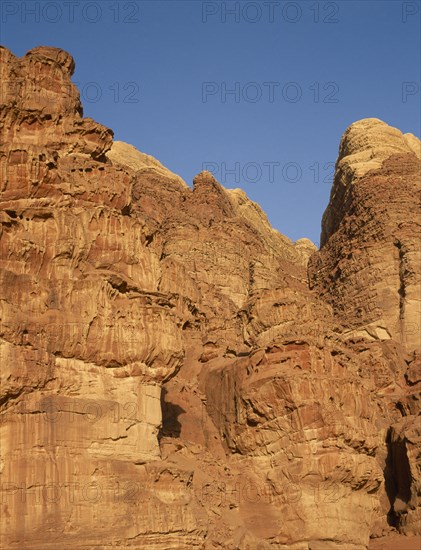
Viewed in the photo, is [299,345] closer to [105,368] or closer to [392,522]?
[392,522]

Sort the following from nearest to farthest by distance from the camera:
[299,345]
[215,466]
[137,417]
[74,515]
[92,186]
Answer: [74,515]
[137,417]
[92,186]
[215,466]
[299,345]

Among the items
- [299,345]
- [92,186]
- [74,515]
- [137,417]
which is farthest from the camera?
[299,345]

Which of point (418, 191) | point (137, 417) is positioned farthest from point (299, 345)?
point (418, 191)

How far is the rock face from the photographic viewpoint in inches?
1145

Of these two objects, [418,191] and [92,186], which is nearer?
[92,186]

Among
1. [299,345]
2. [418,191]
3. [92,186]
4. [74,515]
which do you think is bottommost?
[74,515]

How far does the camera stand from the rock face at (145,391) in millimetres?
29078

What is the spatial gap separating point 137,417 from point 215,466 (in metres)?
8.24

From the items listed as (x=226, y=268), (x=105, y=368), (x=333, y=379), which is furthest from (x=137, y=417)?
(x=226, y=268)

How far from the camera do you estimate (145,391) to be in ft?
105

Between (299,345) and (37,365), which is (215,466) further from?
(37,365)

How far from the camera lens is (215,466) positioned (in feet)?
127

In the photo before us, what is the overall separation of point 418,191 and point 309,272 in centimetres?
1175

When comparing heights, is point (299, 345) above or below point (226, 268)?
Answer: below
